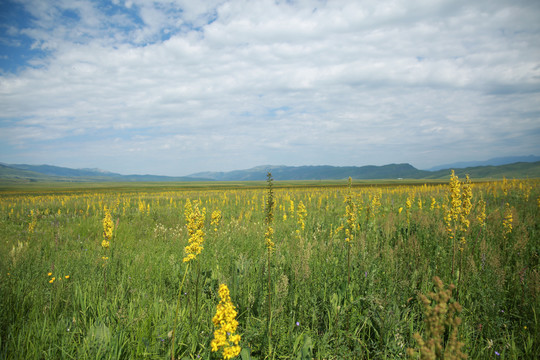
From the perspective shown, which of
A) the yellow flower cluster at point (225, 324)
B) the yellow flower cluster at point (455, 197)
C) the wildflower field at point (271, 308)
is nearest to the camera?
the yellow flower cluster at point (225, 324)

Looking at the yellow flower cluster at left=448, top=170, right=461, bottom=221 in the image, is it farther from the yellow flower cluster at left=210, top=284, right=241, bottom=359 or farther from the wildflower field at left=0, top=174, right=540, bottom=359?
the yellow flower cluster at left=210, top=284, right=241, bottom=359

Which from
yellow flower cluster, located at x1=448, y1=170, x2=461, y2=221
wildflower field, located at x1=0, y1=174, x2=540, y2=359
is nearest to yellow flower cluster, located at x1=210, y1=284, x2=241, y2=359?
wildflower field, located at x1=0, y1=174, x2=540, y2=359

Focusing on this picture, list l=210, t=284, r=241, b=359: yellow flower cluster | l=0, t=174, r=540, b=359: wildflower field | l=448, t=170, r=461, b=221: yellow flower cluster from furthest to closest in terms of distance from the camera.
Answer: l=448, t=170, r=461, b=221: yellow flower cluster
l=0, t=174, r=540, b=359: wildflower field
l=210, t=284, r=241, b=359: yellow flower cluster

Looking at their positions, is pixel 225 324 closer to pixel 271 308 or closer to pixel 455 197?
pixel 271 308

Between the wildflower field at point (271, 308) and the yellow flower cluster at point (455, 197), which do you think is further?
the yellow flower cluster at point (455, 197)

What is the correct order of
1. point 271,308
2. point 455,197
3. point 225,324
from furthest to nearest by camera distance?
point 455,197
point 271,308
point 225,324

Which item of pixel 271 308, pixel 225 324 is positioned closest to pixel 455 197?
pixel 271 308

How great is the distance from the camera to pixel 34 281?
355cm

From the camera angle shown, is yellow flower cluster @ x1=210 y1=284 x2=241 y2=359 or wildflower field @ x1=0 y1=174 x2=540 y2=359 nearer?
yellow flower cluster @ x1=210 y1=284 x2=241 y2=359

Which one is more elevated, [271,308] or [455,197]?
[455,197]

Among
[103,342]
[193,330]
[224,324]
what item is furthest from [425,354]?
[103,342]

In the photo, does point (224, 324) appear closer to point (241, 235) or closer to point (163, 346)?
point (163, 346)

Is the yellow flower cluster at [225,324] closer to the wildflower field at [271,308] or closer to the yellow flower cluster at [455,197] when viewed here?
the wildflower field at [271,308]

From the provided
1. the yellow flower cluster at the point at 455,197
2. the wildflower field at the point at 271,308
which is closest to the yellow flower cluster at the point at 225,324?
A: the wildflower field at the point at 271,308
